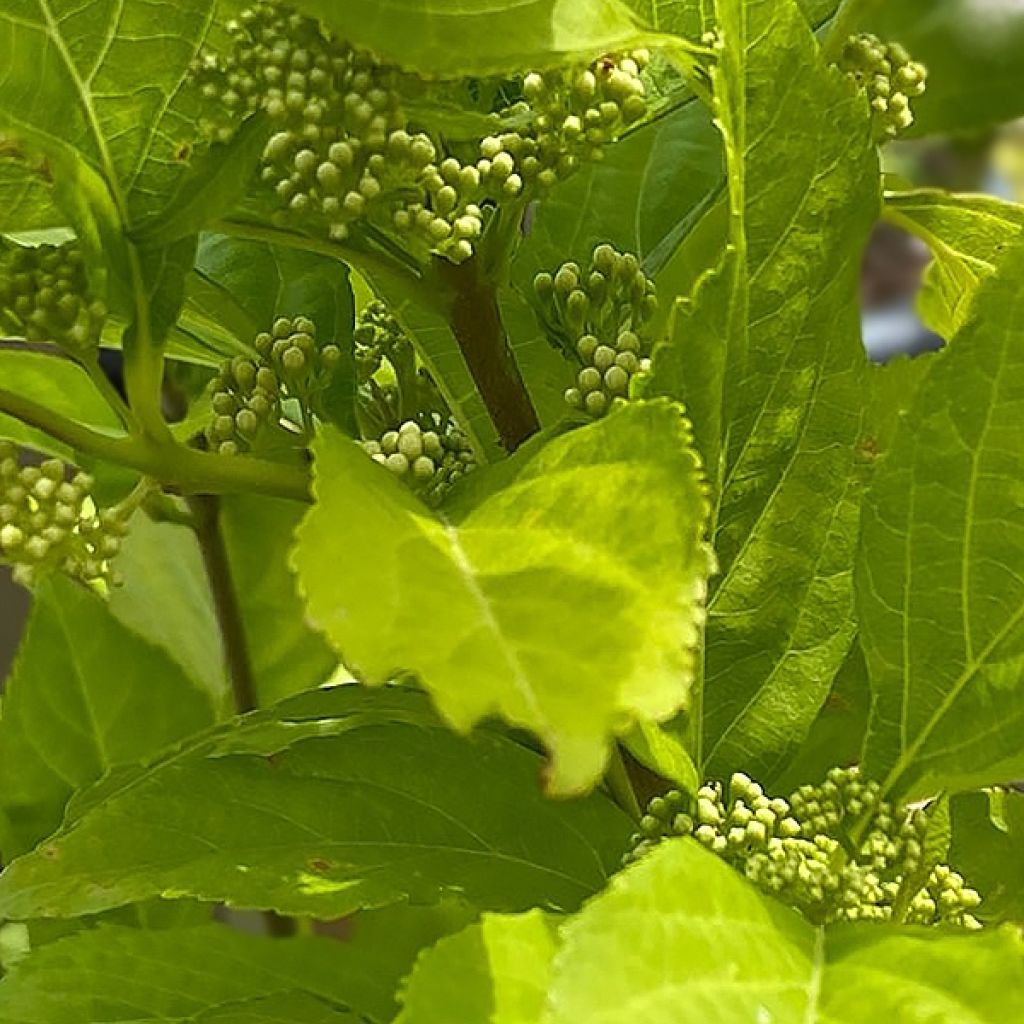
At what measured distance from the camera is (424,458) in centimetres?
30

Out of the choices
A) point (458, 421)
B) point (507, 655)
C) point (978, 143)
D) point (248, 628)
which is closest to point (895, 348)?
point (978, 143)

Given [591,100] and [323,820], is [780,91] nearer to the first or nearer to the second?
[591,100]

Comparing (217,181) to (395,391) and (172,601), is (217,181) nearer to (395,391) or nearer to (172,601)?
(395,391)

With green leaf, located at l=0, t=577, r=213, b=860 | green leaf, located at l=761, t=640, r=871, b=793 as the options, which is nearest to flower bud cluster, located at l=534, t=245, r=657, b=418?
green leaf, located at l=761, t=640, r=871, b=793

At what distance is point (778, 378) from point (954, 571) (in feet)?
0.15

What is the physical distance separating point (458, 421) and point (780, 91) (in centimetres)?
9

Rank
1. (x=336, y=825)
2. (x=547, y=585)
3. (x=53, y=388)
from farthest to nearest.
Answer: (x=53, y=388) < (x=336, y=825) < (x=547, y=585)

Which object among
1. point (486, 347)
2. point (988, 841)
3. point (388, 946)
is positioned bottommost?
point (388, 946)

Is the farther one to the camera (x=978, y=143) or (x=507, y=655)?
(x=978, y=143)

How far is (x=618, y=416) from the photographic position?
0.24m

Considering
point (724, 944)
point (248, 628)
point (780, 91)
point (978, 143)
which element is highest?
point (780, 91)

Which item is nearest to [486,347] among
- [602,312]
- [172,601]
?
[602,312]

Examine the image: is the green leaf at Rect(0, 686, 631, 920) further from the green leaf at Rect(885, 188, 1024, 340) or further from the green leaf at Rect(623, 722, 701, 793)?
the green leaf at Rect(885, 188, 1024, 340)

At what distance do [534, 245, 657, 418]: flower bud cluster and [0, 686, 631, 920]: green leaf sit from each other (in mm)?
79
